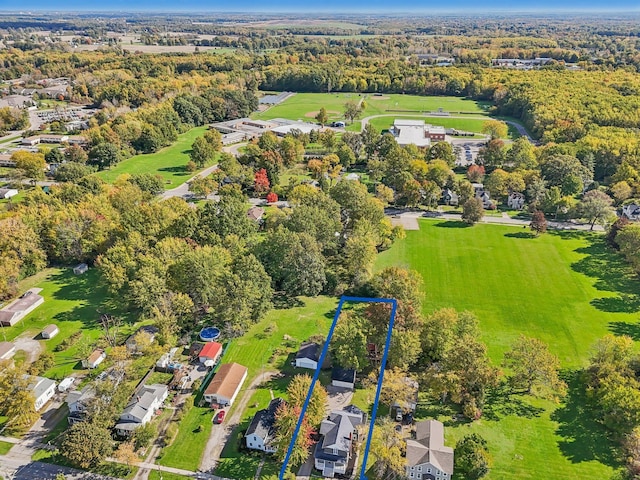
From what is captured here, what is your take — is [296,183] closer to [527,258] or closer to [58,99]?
[527,258]

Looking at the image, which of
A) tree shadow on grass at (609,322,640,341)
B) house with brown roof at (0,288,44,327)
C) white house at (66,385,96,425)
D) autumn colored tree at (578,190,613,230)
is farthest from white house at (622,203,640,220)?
house with brown roof at (0,288,44,327)

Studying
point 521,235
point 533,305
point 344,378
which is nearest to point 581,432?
point 533,305

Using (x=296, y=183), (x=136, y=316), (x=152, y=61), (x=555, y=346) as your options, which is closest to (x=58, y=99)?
(x=152, y=61)

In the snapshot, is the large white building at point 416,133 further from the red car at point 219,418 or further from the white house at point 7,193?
the red car at point 219,418

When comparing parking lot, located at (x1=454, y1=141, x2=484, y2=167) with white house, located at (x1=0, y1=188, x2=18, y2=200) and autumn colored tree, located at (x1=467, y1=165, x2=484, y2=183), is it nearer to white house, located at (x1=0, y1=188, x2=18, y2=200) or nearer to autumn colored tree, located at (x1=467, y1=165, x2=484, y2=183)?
autumn colored tree, located at (x1=467, y1=165, x2=484, y2=183)

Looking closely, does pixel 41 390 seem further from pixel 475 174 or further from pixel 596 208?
pixel 475 174

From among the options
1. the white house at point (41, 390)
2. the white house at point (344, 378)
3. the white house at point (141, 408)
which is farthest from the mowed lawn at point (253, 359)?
the white house at point (41, 390)
